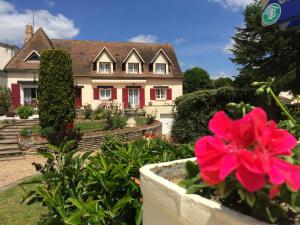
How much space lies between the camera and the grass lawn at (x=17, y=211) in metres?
6.01

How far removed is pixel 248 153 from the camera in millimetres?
1130

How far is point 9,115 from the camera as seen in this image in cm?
2422

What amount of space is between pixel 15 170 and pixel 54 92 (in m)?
5.98

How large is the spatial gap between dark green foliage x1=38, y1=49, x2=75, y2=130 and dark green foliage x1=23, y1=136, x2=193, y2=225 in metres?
13.9

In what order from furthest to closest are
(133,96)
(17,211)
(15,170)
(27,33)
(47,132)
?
(27,33) → (133,96) → (47,132) → (15,170) → (17,211)

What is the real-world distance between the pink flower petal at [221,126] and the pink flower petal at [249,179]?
0.48ft

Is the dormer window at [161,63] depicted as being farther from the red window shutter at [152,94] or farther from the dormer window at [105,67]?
the dormer window at [105,67]

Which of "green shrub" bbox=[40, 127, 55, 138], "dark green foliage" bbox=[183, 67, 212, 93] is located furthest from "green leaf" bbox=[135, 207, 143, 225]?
"dark green foliage" bbox=[183, 67, 212, 93]

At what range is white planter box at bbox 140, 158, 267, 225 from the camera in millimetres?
1409

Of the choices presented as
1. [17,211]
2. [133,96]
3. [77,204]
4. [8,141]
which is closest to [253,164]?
[77,204]

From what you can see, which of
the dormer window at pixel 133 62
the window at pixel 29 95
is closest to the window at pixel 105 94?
the dormer window at pixel 133 62

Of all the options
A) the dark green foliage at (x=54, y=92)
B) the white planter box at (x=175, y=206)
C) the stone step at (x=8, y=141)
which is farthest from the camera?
the dark green foliage at (x=54, y=92)

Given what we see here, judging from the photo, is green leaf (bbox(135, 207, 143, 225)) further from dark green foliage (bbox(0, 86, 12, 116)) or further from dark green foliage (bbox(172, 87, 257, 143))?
dark green foliage (bbox(0, 86, 12, 116))

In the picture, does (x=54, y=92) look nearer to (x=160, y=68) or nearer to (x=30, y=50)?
(x=30, y=50)
